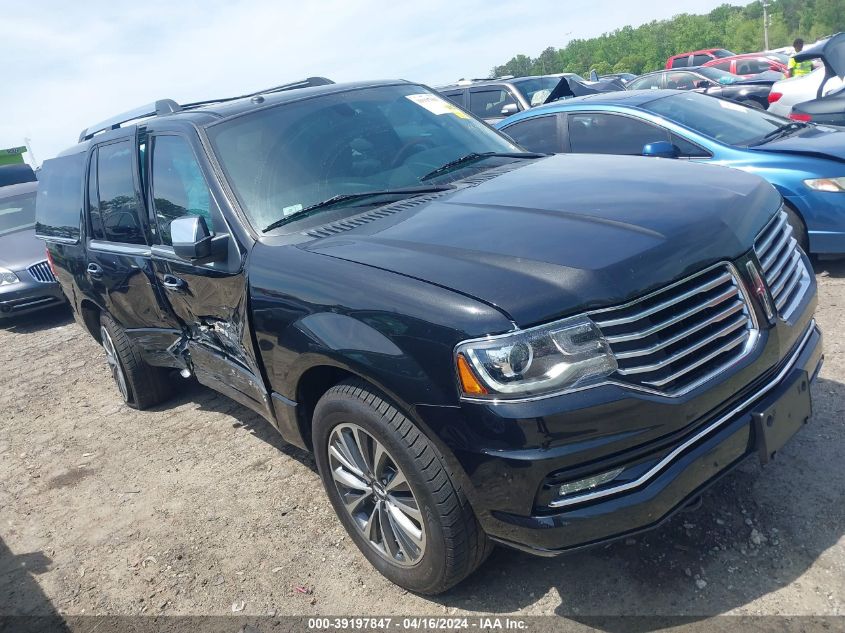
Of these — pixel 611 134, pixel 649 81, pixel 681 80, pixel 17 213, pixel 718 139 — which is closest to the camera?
pixel 718 139

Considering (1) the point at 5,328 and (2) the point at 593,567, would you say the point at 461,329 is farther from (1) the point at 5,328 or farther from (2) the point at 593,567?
(1) the point at 5,328

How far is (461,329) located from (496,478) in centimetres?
48

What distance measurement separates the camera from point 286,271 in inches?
115

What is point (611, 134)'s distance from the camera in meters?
6.40

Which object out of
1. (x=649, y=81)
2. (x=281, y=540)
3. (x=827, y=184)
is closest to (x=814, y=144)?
(x=827, y=184)

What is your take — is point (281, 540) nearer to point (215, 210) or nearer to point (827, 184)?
point (215, 210)

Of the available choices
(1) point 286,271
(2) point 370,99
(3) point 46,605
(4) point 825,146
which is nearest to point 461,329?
Result: (1) point 286,271

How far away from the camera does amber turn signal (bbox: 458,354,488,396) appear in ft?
7.23

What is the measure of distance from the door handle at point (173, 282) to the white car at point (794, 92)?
26.4 feet

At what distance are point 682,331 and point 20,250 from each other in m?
9.46

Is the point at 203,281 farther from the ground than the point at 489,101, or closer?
farther from the ground

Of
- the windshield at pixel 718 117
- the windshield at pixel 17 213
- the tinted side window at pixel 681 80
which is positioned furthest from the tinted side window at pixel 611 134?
the tinted side window at pixel 681 80

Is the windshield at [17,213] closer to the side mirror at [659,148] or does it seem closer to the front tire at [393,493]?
the side mirror at [659,148]

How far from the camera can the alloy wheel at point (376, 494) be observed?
268 cm
